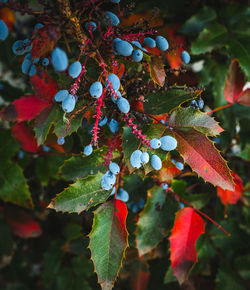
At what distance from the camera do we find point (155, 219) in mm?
686

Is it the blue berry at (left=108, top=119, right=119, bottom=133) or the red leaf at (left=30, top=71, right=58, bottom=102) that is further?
the red leaf at (left=30, top=71, right=58, bottom=102)

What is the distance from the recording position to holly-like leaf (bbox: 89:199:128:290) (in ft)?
1.60

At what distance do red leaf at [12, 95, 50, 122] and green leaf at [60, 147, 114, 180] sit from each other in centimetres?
17

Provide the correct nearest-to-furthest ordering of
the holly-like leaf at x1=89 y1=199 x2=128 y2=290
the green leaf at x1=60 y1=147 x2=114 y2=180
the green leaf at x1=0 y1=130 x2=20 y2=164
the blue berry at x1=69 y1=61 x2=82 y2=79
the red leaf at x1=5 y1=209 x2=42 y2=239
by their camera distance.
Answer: the blue berry at x1=69 y1=61 x2=82 y2=79 < the holly-like leaf at x1=89 y1=199 x2=128 y2=290 < the green leaf at x1=60 y1=147 x2=114 y2=180 < the green leaf at x1=0 y1=130 x2=20 y2=164 < the red leaf at x1=5 y1=209 x2=42 y2=239

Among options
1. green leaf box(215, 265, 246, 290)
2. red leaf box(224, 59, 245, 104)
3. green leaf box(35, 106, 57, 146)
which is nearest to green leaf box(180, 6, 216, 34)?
red leaf box(224, 59, 245, 104)

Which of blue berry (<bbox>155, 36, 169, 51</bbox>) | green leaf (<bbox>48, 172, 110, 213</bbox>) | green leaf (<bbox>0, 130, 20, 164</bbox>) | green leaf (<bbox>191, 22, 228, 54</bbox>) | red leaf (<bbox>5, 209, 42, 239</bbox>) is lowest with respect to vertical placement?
red leaf (<bbox>5, 209, 42, 239</bbox>)

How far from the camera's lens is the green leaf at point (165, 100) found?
0.48 metres

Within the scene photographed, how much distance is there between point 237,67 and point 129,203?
52 centimetres

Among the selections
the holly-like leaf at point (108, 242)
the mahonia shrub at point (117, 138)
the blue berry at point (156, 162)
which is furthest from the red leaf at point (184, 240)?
the blue berry at point (156, 162)

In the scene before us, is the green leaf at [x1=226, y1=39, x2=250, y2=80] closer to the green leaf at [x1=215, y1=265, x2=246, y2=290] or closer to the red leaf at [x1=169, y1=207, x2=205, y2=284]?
the red leaf at [x1=169, y1=207, x2=205, y2=284]

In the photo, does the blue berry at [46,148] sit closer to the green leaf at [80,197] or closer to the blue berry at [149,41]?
the green leaf at [80,197]

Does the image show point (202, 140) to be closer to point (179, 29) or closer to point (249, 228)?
Answer: point (179, 29)

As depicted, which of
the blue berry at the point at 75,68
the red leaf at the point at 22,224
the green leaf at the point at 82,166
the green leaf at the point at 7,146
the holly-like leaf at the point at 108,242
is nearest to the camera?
the blue berry at the point at 75,68

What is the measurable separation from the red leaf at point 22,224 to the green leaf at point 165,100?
70 cm
